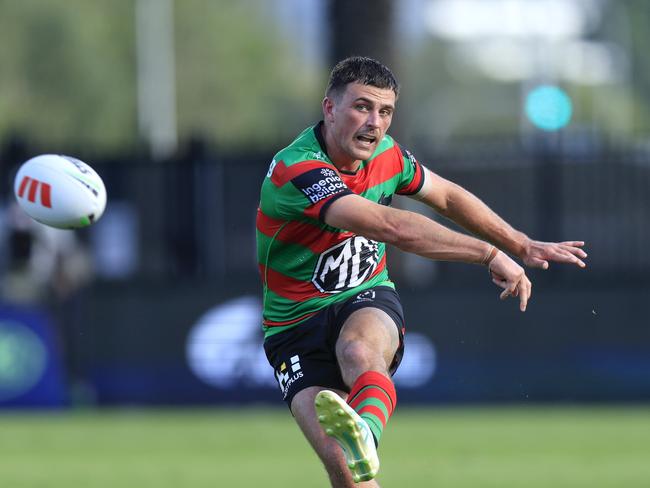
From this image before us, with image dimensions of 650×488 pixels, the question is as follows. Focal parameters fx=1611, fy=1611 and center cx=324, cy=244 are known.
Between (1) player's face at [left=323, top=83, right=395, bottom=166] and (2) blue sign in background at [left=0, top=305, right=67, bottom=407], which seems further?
(2) blue sign in background at [left=0, top=305, right=67, bottom=407]

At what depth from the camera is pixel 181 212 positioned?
2111 cm

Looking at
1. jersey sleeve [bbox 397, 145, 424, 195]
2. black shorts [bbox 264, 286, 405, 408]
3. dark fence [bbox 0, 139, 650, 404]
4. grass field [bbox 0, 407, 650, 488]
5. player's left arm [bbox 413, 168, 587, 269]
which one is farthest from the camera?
dark fence [bbox 0, 139, 650, 404]

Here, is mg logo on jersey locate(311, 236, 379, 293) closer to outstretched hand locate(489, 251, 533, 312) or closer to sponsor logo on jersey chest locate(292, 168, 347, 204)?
sponsor logo on jersey chest locate(292, 168, 347, 204)

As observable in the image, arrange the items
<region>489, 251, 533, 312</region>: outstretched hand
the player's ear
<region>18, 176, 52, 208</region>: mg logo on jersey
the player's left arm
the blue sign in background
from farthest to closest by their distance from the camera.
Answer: the blue sign in background, <region>18, 176, 52, 208</region>: mg logo on jersey, the player's left arm, the player's ear, <region>489, 251, 533, 312</region>: outstretched hand

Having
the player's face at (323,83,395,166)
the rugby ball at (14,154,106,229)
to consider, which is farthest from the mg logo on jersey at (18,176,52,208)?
the player's face at (323,83,395,166)

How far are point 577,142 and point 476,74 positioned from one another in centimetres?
8321

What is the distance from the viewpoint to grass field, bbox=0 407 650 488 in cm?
1433

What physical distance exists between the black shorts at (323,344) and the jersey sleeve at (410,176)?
738 millimetres

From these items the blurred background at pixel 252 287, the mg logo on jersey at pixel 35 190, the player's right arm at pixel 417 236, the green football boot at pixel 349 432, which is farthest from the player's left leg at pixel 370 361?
the blurred background at pixel 252 287

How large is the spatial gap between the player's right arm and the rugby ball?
1.77 meters

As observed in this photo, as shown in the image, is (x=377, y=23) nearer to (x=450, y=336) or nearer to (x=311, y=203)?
(x=450, y=336)

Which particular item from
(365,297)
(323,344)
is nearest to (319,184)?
(365,297)

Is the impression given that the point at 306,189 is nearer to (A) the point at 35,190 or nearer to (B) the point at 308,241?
(B) the point at 308,241

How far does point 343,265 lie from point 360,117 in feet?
3.14
